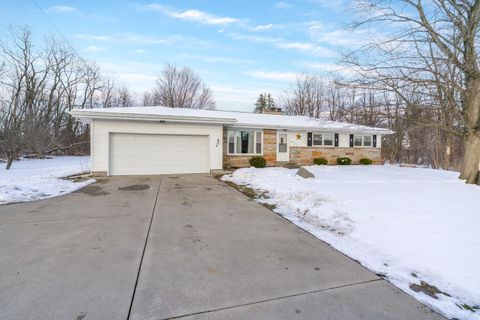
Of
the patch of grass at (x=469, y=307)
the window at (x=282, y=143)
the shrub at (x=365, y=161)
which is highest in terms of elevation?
the window at (x=282, y=143)

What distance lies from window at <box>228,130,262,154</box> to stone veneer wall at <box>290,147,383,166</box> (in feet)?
7.72

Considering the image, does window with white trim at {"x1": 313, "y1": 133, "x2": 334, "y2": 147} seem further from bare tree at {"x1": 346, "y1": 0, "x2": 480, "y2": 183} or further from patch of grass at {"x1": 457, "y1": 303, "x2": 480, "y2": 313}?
patch of grass at {"x1": 457, "y1": 303, "x2": 480, "y2": 313}

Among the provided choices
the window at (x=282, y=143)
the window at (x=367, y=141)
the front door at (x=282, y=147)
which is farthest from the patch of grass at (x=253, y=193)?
the window at (x=367, y=141)

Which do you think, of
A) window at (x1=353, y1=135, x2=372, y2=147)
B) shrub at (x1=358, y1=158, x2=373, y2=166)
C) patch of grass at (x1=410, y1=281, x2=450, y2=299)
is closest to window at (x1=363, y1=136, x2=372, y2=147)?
window at (x1=353, y1=135, x2=372, y2=147)

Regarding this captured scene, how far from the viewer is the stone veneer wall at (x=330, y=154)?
15.3 m

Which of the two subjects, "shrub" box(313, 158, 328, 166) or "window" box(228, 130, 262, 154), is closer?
"window" box(228, 130, 262, 154)

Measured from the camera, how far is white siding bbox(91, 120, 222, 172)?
10.7m

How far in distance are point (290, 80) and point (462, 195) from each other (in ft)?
83.2

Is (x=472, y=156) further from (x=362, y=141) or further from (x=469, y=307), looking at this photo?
(x=469, y=307)

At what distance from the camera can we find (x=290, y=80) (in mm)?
29812

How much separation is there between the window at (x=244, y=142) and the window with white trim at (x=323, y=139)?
3946mm

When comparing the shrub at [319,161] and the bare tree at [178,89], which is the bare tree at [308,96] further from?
the shrub at [319,161]

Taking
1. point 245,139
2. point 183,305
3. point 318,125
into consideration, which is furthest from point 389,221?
point 318,125

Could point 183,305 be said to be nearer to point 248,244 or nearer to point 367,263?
point 248,244
